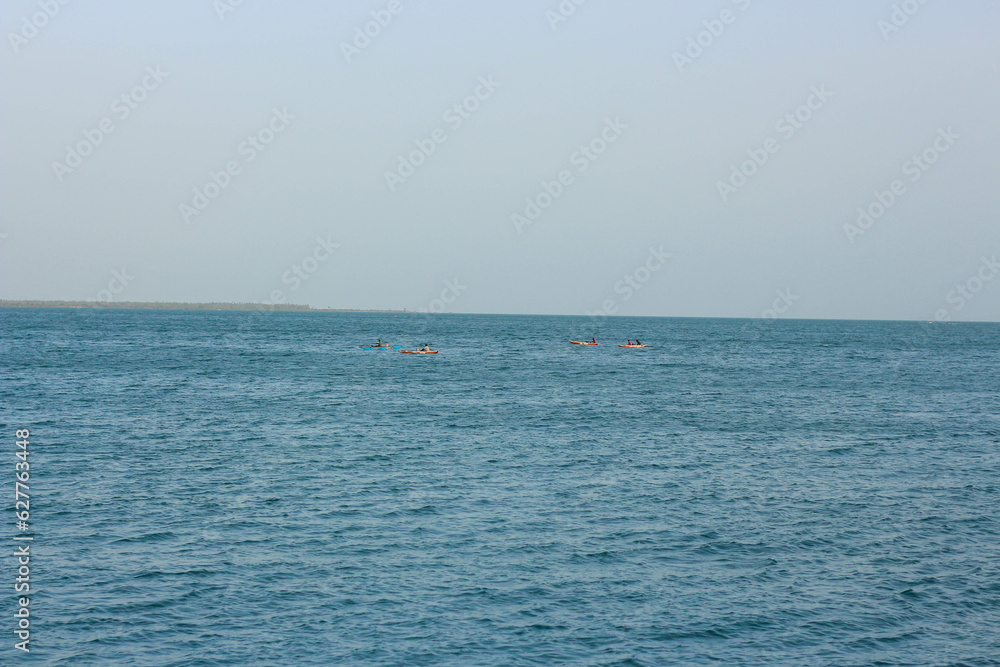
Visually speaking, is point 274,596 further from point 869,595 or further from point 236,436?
point 236,436

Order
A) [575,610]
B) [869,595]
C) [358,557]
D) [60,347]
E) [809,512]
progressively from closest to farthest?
1. [575,610]
2. [869,595]
3. [358,557]
4. [809,512]
5. [60,347]

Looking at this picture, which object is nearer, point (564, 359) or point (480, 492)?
point (480, 492)

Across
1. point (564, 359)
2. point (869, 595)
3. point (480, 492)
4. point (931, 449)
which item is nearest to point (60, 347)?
point (564, 359)

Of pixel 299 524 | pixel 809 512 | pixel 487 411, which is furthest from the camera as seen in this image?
pixel 487 411

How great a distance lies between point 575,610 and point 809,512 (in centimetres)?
1371

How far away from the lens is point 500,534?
2623cm

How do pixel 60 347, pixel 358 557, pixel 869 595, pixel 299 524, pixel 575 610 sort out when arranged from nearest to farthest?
pixel 575 610 < pixel 869 595 < pixel 358 557 < pixel 299 524 < pixel 60 347

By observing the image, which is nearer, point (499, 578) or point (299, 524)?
point (499, 578)

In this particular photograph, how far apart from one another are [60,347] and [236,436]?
84.1 metres

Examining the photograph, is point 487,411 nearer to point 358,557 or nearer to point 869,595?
point 358,557

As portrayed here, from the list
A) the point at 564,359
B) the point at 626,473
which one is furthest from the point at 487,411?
the point at 564,359

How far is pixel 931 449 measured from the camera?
44.3 m

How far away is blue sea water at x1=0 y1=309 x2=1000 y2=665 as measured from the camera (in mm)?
18656

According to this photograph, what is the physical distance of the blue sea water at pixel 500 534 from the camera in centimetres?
1866
